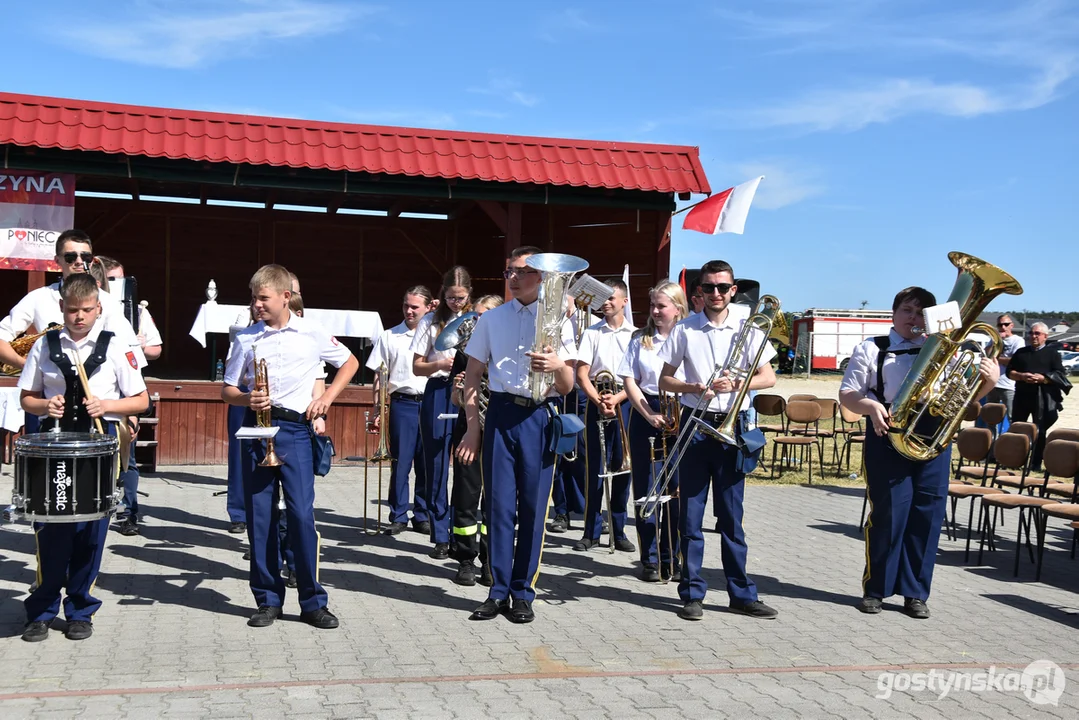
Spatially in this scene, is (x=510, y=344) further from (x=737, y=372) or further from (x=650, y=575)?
(x=650, y=575)

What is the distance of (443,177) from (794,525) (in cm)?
618

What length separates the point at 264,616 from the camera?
6059mm

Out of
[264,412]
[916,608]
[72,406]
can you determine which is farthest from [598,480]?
[72,406]

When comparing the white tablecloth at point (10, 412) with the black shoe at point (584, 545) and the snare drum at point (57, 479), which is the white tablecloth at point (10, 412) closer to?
the black shoe at point (584, 545)

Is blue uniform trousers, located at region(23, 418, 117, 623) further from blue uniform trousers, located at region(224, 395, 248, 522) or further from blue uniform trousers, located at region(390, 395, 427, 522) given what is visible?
blue uniform trousers, located at region(390, 395, 427, 522)

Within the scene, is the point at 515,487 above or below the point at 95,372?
below

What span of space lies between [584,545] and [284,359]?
11.6 feet

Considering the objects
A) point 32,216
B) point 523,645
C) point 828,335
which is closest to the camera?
point 523,645

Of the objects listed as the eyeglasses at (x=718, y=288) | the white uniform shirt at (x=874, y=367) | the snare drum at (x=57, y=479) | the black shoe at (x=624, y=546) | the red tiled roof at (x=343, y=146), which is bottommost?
the black shoe at (x=624, y=546)

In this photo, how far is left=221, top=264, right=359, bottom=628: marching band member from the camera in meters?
5.99

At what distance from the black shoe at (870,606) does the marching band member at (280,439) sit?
3270mm

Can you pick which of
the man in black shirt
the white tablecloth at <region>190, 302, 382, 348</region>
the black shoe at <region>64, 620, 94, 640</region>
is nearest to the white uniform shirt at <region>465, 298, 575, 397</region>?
the black shoe at <region>64, 620, 94, 640</region>

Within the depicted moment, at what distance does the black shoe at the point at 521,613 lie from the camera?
6.29 meters

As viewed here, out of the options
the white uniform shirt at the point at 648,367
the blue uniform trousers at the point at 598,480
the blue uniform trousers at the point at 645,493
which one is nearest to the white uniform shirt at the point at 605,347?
the blue uniform trousers at the point at 598,480
